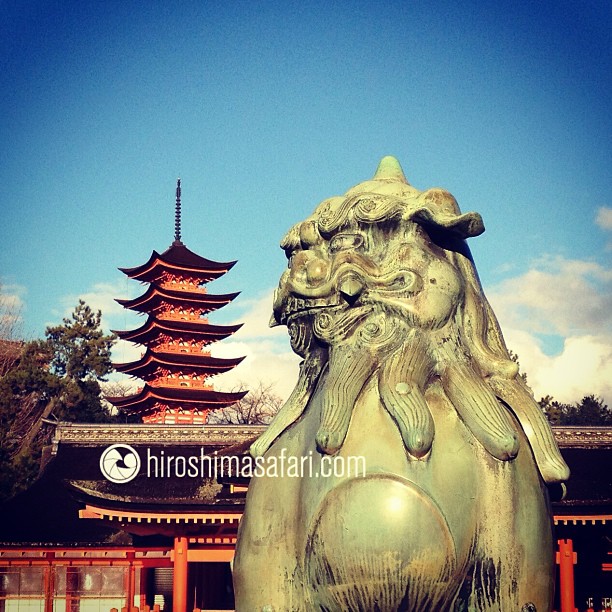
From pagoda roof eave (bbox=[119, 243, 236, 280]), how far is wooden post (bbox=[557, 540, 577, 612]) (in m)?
19.2

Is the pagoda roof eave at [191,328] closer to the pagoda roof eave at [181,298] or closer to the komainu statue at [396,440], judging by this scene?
the pagoda roof eave at [181,298]

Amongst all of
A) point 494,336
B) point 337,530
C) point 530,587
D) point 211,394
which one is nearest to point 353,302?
point 494,336

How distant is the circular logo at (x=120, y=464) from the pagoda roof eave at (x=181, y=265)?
45.4 ft

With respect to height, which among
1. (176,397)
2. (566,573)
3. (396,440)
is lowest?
(566,573)

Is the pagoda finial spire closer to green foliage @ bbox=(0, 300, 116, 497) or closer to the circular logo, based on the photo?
green foliage @ bbox=(0, 300, 116, 497)

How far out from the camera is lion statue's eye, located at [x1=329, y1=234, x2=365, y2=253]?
12.9 ft

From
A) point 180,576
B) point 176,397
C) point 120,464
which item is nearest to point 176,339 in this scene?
point 176,397

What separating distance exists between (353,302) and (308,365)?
14.0 inches

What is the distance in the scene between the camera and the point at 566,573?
14438mm

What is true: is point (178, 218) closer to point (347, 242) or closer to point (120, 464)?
point (120, 464)

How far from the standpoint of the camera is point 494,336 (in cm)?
404

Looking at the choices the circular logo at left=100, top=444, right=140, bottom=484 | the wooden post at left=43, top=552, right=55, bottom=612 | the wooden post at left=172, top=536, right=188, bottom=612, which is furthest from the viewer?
the circular logo at left=100, top=444, right=140, bottom=484

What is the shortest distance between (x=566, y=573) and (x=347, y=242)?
11.8 m

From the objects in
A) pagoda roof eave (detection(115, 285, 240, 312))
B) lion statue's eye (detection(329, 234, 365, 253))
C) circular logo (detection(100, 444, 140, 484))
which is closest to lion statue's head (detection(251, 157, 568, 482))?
lion statue's eye (detection(329, 234, 365, 253))
